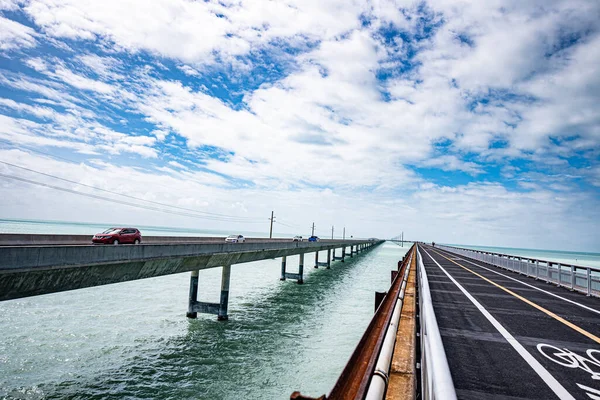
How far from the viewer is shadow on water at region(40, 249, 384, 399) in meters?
11.0

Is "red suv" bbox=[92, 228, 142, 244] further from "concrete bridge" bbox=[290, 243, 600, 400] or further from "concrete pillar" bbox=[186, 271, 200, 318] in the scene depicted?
"concrete bridge" bbox=[290, 243, 600, 400]

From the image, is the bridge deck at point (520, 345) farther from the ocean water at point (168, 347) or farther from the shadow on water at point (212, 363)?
the shadow on water at point (212, 363)

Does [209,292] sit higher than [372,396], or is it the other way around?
[372,396]

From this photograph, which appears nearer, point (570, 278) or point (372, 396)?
point (372, 396)

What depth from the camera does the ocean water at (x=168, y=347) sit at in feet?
37.1

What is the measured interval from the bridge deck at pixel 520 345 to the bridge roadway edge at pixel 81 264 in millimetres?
11086

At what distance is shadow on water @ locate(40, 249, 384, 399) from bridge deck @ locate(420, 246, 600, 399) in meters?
6.20

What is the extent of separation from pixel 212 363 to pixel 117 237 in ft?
43.8

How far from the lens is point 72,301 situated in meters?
25.2

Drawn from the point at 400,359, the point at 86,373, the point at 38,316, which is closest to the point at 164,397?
the point at 86,373

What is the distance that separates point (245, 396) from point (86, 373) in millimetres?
6115

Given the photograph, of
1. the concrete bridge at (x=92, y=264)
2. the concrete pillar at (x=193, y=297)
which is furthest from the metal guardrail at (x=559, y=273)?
the concrete pillar at (x=193, y=297)

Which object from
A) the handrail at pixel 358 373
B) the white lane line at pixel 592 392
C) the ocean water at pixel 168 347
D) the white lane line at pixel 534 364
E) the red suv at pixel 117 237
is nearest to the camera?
the handrail at pixel 358 373

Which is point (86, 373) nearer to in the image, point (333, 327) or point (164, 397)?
point (164, 397)
